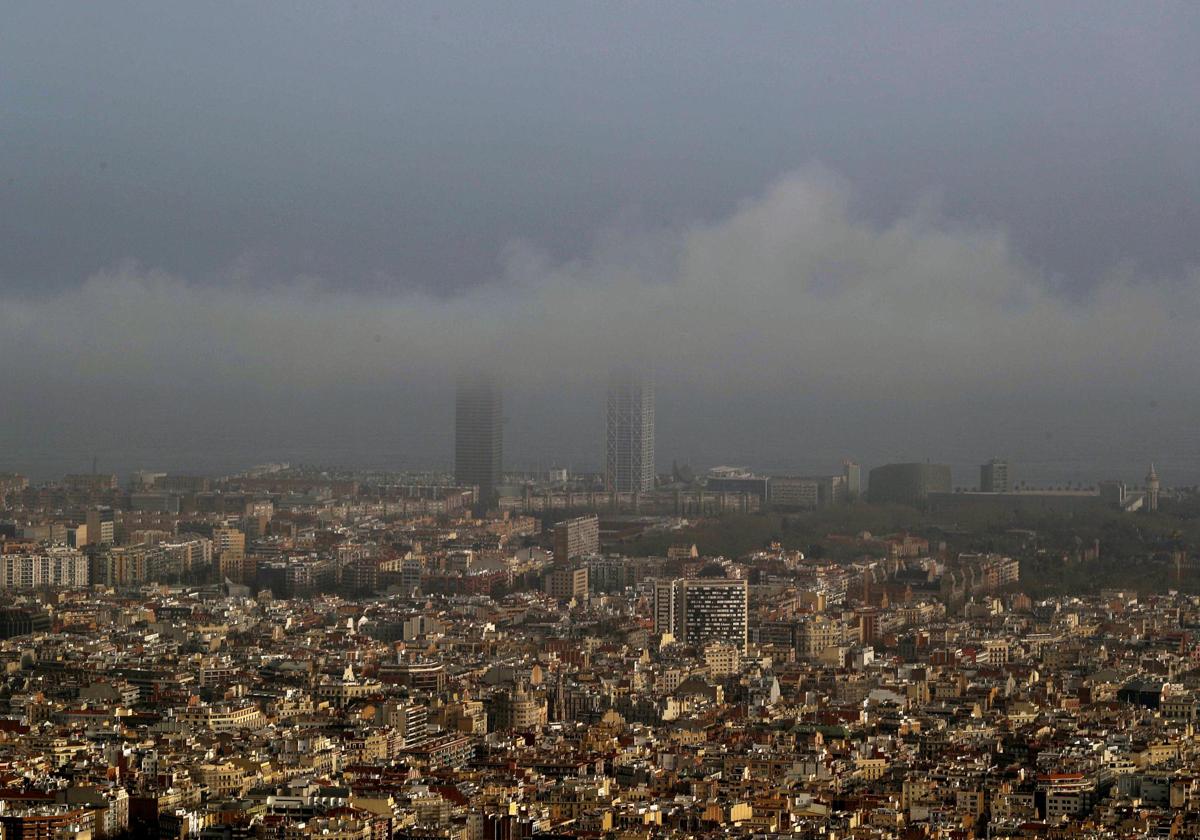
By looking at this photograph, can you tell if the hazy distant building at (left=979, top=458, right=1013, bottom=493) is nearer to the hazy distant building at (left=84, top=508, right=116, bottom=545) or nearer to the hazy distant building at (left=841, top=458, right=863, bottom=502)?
the hazy distant building at (left=841, top=458, right=863, bottom=502)

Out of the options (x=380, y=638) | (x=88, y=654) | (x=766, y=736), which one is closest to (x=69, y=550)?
(x=380, y=638)

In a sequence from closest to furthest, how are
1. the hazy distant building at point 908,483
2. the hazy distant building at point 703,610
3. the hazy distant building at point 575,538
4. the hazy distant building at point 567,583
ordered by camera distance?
the hazy distant building at point 703,610, the hazy distant building at point 567,583, the hazy distant building at point 575,538, the hazy distant building at point 908,483

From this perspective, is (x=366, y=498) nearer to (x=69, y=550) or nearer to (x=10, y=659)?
(x=69, y=550)

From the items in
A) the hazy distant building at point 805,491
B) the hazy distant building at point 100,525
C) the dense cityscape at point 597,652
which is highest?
the hazy distant building at point 805,491

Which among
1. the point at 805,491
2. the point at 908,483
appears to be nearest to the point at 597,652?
the point at 908,483

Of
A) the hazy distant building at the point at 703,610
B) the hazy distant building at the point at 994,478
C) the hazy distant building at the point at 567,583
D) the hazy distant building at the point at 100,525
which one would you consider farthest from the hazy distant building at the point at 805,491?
the hazy distant building at the point at 703,610

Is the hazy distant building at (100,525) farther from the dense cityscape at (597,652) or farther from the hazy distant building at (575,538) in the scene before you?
the hazy distant building at (575,538)

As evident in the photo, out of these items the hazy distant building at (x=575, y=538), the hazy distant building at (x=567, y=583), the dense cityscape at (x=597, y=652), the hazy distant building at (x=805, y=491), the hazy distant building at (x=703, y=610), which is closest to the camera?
the dense cityscape at (x=597, y=652)

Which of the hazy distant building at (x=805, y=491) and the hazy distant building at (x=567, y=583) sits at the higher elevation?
the hazy distant building at (x=805, y=491)

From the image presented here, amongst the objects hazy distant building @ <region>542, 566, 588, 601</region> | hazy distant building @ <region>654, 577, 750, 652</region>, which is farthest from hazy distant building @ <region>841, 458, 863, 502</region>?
→ hazy distant building @ <region>654, 577, 750, 652</region>
